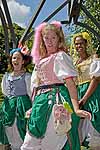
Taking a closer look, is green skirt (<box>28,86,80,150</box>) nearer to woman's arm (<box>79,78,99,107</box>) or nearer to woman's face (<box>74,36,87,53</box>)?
woman's arm (<box>79,78,99,107</box>)

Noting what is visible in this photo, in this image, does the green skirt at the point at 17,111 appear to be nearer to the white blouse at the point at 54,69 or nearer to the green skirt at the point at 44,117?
the white blouse at the point at 54,69

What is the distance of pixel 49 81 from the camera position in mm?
3506

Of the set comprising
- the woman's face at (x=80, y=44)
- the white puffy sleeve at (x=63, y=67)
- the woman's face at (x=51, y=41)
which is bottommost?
the white puffy sleeve at (x=63, y=67)

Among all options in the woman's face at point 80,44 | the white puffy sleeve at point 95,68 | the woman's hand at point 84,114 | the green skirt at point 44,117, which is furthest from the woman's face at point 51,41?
the woman's face at point 80,44

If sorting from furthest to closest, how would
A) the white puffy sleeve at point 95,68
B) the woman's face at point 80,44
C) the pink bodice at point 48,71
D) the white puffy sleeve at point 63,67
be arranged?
the woman's face at point 80,44
the white puffy sleeve at point 95,68
the pink bodice at point 48,71
the white puffy sleeve at point 63,67

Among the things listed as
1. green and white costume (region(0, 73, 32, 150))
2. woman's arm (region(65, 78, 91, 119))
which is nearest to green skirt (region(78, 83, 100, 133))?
green and white costume (region(0, 73, 32, 150))

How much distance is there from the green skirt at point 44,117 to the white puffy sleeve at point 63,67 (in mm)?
140

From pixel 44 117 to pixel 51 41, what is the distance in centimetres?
58

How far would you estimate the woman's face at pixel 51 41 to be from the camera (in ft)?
11.6

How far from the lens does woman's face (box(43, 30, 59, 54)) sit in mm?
3549

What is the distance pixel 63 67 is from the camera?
11.1 ft

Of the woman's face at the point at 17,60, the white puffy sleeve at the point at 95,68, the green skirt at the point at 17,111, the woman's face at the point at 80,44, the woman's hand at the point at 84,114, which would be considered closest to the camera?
the woman's hand at the point at 84,114

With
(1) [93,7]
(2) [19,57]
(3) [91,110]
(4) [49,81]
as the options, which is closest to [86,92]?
(3) [91,110]

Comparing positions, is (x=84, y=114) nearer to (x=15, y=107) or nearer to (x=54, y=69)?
(x=54, y=69)
